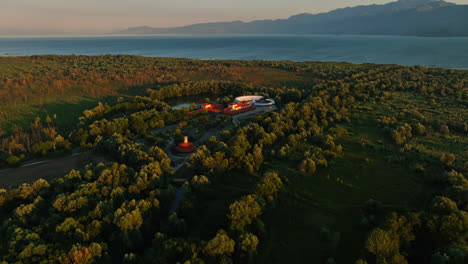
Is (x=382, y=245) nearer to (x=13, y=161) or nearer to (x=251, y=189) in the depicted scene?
(x=251, y=189)

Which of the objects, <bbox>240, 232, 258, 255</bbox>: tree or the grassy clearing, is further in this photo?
the grassy clearing

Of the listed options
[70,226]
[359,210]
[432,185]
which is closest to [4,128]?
[70,226]

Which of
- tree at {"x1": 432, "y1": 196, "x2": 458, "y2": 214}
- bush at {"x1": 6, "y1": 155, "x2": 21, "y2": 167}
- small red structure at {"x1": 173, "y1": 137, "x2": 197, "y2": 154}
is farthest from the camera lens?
small red structure at {"x1": 173, "y1": 137, "x2": 197, "y2": 154}

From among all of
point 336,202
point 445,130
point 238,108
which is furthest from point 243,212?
point 238,108

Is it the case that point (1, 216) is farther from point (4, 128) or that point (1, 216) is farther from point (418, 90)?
point (418, 90)

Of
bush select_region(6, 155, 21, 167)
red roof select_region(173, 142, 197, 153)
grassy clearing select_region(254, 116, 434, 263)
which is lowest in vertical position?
grassy clearing select_region(254, 116, 434, 263)

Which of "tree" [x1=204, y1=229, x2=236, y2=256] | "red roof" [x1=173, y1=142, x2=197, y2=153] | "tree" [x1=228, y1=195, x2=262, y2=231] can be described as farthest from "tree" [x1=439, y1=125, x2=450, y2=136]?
"tree" [x1=204, y1=229, x2=236, y2=256]

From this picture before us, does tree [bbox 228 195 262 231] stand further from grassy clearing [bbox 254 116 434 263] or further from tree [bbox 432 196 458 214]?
tree [bbox 432 196 458 214]
